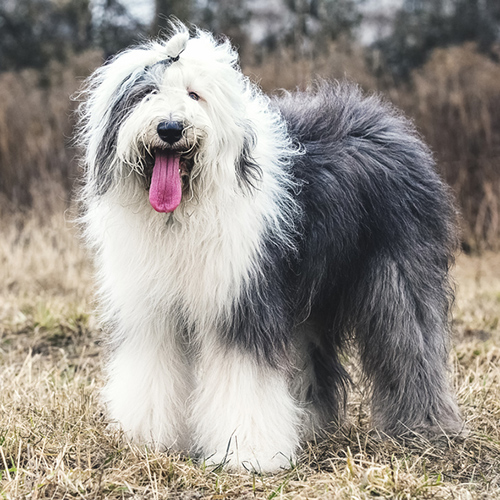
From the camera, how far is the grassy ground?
9.69 ft

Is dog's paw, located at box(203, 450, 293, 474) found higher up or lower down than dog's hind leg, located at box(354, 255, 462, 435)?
lower down

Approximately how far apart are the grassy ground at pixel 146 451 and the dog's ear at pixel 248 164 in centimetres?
122

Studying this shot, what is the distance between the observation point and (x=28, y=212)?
8602mm

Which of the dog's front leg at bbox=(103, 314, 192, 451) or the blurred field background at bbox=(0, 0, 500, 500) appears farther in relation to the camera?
the dog's front leg at bbox=(103, 314, 192, 451)

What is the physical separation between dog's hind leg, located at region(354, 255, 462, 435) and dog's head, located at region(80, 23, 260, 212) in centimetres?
87

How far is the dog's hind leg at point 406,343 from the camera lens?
3.51 meters

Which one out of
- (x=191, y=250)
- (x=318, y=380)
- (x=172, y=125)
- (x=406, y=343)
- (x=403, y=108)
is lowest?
(x=318, y=380)

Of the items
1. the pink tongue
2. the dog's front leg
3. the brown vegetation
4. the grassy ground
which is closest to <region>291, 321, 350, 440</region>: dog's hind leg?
the grassy ground

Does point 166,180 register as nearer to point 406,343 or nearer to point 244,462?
point 244,462

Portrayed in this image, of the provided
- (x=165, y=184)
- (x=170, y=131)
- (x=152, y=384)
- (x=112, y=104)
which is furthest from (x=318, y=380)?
(x=112, y=104)

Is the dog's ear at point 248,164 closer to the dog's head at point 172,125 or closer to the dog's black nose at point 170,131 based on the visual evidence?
the dog's head at point 172,125

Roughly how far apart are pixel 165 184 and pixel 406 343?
55.6 inches

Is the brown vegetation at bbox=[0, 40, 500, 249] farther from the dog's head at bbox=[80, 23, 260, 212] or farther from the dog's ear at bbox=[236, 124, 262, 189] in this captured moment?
the dog's ear at bbox=[236, 124, 262, 189]

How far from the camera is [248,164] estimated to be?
3117 mm
